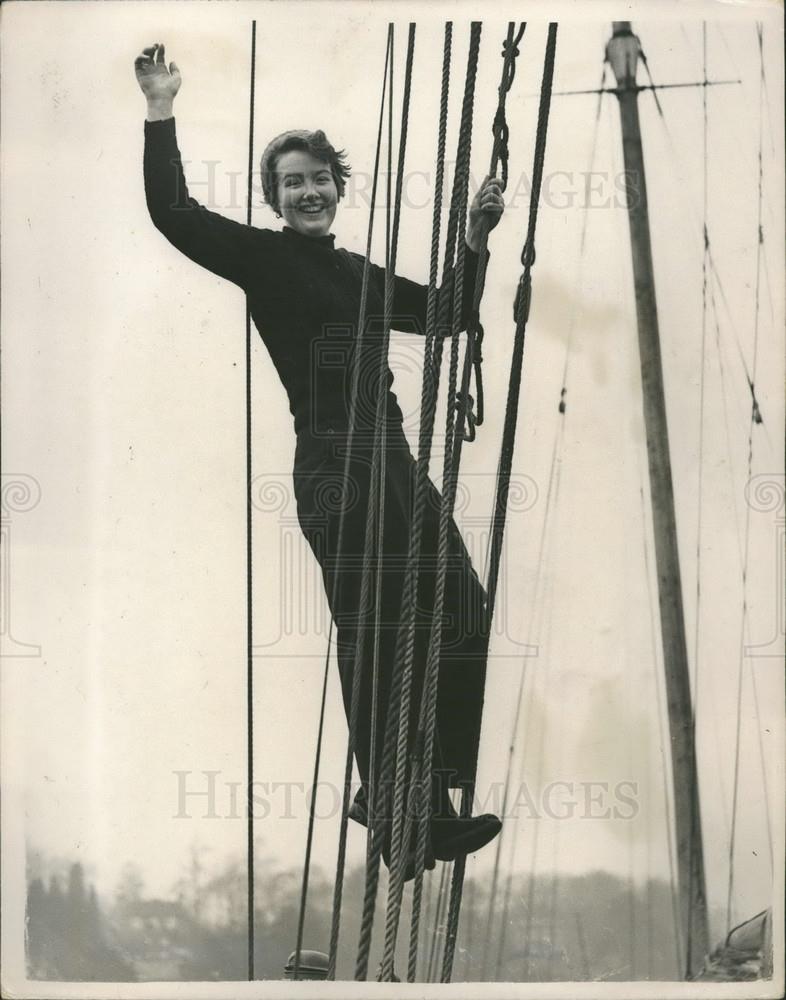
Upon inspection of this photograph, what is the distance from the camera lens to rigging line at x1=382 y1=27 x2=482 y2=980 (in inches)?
92.5

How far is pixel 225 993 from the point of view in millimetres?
2586

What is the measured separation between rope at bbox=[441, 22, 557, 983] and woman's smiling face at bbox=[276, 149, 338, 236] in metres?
0.40

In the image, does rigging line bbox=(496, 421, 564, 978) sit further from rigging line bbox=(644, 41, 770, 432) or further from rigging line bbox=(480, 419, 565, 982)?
rigging line bbox=(644, 41, 770, 432)

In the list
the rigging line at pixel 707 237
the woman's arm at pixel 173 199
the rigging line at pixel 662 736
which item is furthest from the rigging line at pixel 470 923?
the woman's arm at pixel 173 199

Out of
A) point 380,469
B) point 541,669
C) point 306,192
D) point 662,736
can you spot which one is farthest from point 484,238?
point 662,736

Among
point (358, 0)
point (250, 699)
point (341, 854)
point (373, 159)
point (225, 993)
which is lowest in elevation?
point (225, 993)

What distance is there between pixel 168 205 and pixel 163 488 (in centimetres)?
56

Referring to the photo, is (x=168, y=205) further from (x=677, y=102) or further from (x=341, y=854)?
(x=341, y=854)

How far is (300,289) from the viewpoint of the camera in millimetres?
2711

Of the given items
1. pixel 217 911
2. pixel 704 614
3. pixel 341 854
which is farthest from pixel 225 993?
pixel 704 614

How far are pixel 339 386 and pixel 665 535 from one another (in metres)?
0.72

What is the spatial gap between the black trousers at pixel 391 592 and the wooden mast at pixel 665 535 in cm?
38

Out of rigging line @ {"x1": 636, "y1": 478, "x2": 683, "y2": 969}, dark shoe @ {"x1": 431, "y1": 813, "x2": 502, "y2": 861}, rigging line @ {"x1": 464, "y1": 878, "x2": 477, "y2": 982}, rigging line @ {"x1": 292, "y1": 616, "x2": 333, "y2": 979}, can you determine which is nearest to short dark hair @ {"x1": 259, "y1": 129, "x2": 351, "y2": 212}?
rigging line @ {"x1": 636, "y1": 478, "x2": 683, "y2": 969}

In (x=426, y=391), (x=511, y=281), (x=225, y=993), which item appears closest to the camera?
(x=426, y=391)
